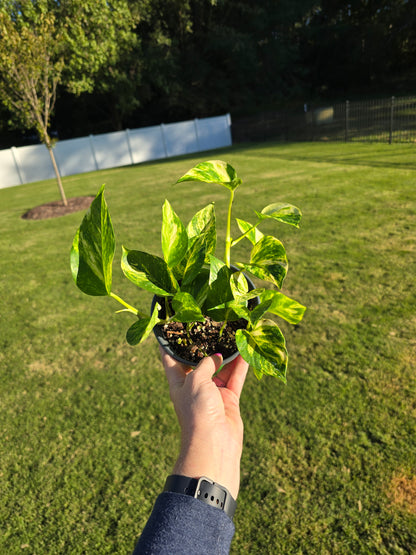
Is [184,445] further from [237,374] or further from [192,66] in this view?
[192,66]

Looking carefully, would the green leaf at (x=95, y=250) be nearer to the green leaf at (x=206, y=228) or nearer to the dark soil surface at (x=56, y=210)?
the green leaf at (x=206, y=228)

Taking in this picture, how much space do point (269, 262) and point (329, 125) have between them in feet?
70.0

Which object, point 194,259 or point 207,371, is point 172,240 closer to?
point 194,259

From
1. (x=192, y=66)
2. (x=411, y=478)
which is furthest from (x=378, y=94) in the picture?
(x=411, y=478)

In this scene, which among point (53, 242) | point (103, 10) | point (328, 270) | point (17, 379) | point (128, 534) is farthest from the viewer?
point (103, 10)

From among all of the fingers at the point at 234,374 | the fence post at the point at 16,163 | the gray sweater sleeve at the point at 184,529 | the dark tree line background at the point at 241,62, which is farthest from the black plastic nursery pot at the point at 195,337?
the dark tree line background at the point at 241,62

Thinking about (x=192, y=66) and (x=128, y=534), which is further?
(x=192, y=66)

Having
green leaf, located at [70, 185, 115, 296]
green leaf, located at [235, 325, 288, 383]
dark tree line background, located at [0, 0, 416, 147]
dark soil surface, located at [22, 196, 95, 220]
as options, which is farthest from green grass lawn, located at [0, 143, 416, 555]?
dark tree line background, located at [0, 0, 416, 147]

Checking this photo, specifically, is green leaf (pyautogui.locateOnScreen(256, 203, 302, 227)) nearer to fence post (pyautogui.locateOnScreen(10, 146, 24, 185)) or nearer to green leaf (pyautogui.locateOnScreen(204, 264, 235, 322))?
green leaf (pyautogui.locateOnScreen(204, 264, 235, 322))

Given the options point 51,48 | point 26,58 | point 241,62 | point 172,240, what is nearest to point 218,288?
point 172,240

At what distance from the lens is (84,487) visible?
2.06 m

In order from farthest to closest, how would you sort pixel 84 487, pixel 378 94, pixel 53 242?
pixel 378 94 < pixel 53 242 < pixel 84 487

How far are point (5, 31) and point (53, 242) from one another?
14.6 ft

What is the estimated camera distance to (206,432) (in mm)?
1165
